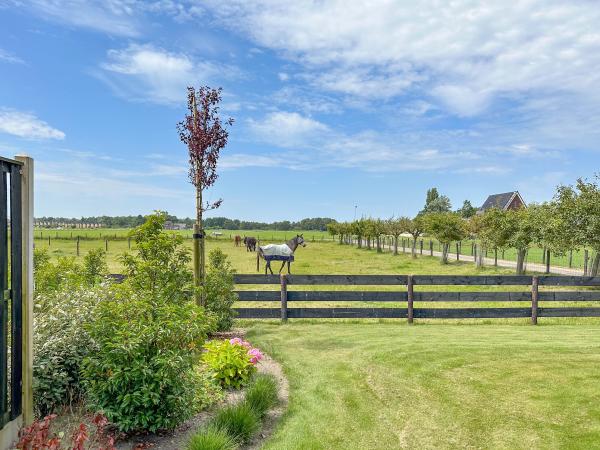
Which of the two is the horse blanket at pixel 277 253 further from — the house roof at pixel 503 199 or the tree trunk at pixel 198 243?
the house roof at pixel 503 199

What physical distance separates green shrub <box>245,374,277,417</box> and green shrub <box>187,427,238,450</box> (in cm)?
75

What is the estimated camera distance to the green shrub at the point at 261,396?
4.96m

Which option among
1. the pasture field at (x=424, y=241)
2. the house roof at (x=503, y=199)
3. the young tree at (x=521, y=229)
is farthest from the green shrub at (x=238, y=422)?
the house roof at (x=503, y=199)

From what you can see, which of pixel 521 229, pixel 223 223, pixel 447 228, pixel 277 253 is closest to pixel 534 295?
pixel 521 229

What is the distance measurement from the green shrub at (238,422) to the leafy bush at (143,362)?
0.33 metres

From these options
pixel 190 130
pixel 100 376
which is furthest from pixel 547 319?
pixel 100 376

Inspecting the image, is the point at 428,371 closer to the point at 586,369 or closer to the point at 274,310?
the point at 586,369

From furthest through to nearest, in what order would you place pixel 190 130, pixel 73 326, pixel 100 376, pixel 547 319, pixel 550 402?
pixel 547 319 → pixel 190 130 → pixel 550 402 → pixel 73 326 → pixel 100 376

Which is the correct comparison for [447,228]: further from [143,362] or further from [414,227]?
[143,362]

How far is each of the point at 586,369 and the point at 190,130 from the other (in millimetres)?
7722

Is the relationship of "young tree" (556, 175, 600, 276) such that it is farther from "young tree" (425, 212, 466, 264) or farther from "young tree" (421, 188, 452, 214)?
"young tree" (421, 188, 452, 214)

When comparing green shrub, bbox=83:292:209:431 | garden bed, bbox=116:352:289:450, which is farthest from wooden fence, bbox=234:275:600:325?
green shrub, bbox=83:292:209:431

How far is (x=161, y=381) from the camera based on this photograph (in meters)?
4.14

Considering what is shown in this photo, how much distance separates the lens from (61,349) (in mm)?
4703
